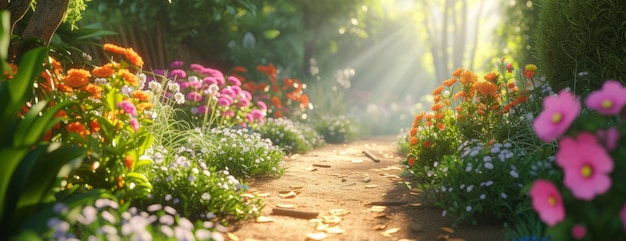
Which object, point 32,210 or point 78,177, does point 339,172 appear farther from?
point 32,210

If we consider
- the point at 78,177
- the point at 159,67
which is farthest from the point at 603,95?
the point at 159,67

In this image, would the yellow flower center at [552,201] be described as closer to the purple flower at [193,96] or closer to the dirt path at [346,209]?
the dirt path at [346,209]

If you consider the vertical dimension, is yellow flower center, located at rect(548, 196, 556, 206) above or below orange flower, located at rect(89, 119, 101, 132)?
below

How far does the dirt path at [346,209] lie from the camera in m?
3.12

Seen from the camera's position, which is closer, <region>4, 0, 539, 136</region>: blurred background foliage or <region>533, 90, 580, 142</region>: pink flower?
<region>533, 90, 580, 142</region>: pink flower

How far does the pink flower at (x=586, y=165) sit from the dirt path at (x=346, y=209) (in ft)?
3.49

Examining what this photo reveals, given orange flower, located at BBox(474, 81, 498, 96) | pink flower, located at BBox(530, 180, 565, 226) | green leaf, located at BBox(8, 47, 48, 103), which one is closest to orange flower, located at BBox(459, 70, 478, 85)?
orange flower, located at BBox(474, 81, 498, 96)

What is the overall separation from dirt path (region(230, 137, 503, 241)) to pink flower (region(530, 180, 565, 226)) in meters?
0.93

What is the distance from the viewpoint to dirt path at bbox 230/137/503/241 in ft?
10.2

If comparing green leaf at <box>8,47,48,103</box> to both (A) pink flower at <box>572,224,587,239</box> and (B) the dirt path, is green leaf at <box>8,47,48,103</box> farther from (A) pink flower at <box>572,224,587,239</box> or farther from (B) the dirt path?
(A) pink flower at <box>572,224,587,239</box>

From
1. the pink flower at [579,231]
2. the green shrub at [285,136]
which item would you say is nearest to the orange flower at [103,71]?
the pink flower at [579,231]

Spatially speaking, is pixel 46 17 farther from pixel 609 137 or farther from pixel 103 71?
pixel 609 137

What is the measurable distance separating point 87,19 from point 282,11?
4.61 m

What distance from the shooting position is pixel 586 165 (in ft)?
6.43
